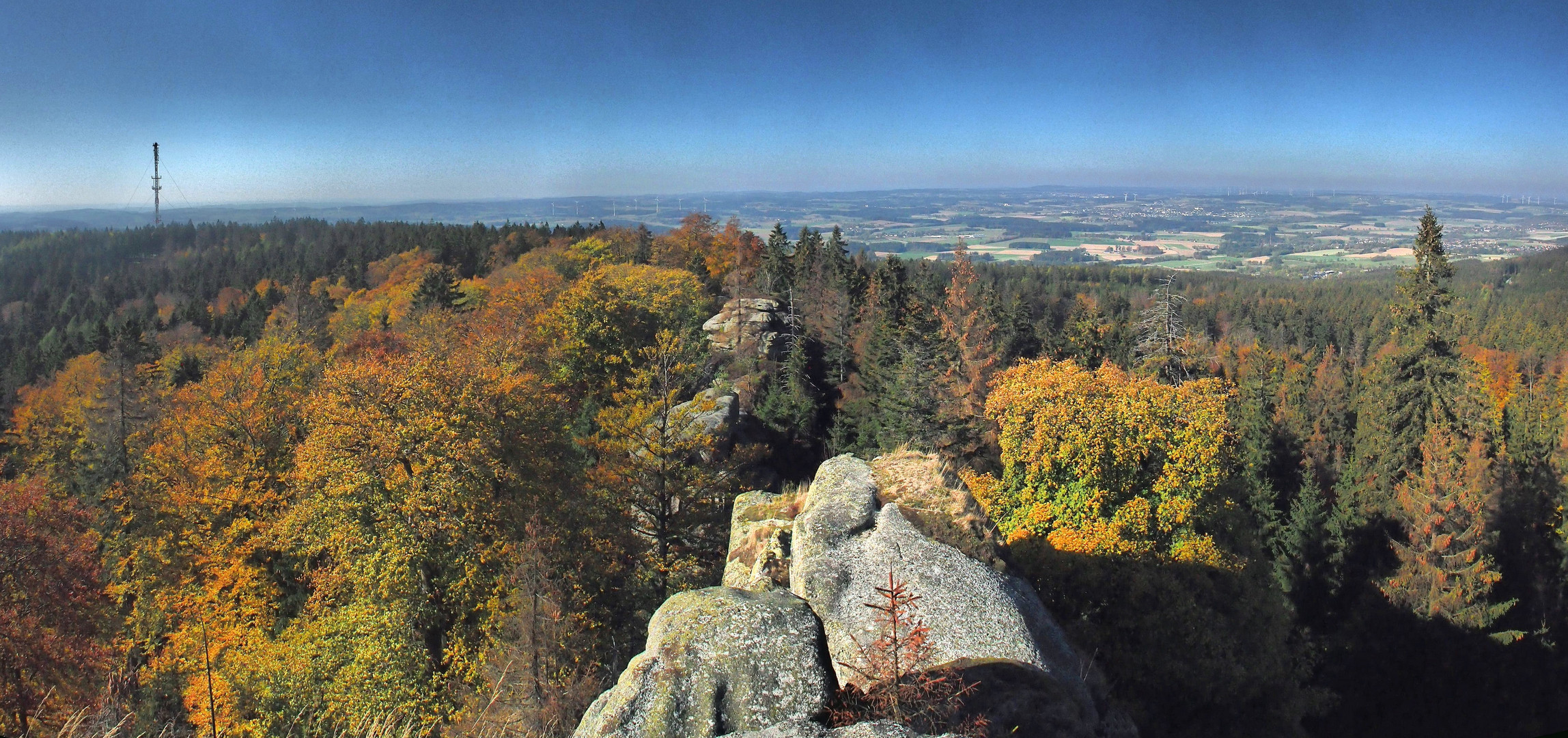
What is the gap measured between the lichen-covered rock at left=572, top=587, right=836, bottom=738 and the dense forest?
2820 millimetres

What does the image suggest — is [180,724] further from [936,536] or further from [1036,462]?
[1036,462]

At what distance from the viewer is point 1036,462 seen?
19062 millimetres

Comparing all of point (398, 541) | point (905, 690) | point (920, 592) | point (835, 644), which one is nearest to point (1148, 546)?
point (920, 592)

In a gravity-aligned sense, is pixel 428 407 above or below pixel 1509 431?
above

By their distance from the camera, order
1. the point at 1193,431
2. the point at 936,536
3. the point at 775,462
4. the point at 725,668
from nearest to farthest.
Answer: the point at 725,668, the point at 936,536, the point at 1193,431, the point at 775,462

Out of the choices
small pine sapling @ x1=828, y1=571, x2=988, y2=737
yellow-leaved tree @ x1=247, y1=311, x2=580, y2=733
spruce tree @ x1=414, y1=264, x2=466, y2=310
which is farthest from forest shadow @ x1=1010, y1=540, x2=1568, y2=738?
spruce tree @ x1=414, y1=264, x2=466, y2=310

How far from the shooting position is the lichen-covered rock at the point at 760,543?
11695 mm

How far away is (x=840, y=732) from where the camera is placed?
15.6ft

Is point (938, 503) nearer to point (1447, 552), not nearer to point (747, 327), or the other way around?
point (1447, 552)

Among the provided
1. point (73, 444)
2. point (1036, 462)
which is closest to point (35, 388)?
point (73, 444)

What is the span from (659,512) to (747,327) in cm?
2582

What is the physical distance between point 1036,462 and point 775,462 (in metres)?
19.0

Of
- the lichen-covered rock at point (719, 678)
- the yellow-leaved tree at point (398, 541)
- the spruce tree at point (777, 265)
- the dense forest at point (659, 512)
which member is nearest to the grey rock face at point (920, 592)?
the lichen-covered rock at point (719, 678)

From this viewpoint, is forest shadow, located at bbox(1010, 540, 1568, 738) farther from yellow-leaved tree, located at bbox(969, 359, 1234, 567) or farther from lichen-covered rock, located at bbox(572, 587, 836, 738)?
lichen-covered rock, located at bbox(572, 587, 836, 738)
